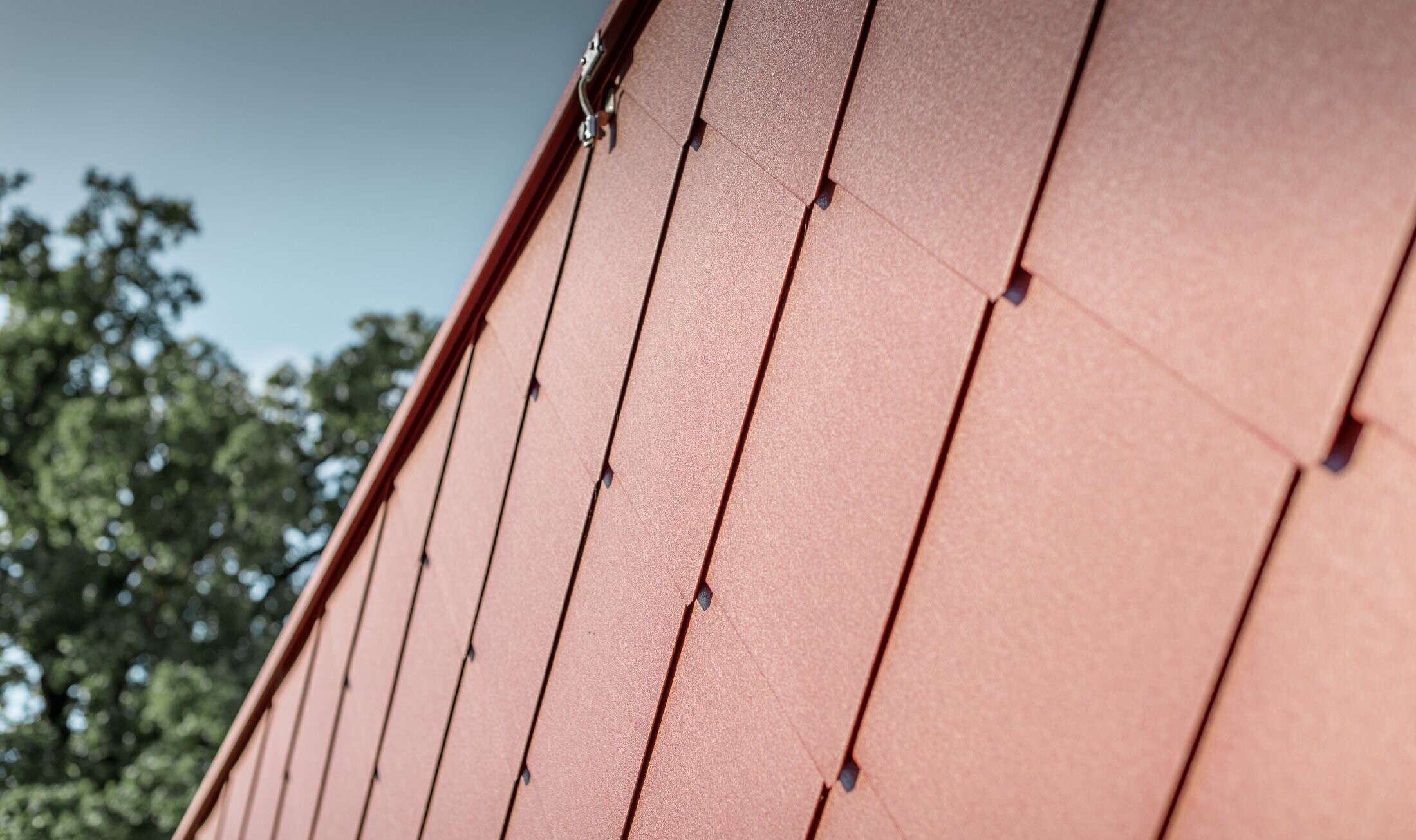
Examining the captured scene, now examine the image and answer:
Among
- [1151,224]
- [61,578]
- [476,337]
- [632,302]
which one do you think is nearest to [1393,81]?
[1151,224]

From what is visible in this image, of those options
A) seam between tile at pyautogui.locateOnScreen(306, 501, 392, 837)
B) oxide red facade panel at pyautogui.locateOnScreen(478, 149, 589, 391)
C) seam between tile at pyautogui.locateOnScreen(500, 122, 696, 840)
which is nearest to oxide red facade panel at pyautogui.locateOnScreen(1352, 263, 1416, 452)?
seam between tile at pyautogui.locateOnScreen(500, 122, 696, 840)

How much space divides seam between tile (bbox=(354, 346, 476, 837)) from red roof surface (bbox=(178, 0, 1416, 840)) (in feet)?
2.96

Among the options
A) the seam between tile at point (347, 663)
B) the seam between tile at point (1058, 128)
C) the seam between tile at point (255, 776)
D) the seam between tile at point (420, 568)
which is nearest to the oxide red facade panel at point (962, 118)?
the seam between tile at point (1058, 128)

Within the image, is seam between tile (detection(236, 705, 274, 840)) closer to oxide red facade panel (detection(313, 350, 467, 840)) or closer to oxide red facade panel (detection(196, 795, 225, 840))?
oxide red facade panel (detection(196, 795, 225, 840))

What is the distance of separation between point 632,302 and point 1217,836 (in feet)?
6.08

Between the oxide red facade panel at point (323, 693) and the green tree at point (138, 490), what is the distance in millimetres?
11165

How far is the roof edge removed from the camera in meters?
3.03

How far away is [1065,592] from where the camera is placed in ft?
4.01

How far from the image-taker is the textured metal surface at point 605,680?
2244 mm

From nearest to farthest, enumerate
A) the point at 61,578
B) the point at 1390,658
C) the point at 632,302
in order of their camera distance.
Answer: the point at 1390,658, the point at 632,302, the point at 61,578

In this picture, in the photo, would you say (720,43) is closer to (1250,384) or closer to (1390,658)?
(1250,384)

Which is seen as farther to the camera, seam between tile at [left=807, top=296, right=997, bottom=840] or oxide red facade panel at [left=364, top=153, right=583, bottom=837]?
oxide red facade panel at [left=364, top=153, right=583, bottom=837]

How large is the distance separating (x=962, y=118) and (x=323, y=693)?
14.3 feet

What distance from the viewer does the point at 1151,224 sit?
1193 mm
